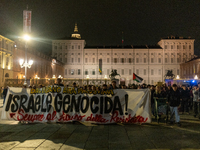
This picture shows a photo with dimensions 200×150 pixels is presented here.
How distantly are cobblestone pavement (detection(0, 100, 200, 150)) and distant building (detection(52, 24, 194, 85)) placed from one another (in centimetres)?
6476

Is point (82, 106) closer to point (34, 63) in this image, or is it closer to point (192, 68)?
point (34, 63)

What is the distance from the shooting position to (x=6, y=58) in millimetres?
28094

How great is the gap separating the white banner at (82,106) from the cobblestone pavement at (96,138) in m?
0.44

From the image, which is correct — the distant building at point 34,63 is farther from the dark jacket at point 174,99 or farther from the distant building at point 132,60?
the dark jacket at point 174,99

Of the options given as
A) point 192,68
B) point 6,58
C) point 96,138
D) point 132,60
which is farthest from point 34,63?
point 132,60

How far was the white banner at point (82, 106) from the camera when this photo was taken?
6652 mm

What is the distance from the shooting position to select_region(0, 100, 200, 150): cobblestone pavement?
425 cm

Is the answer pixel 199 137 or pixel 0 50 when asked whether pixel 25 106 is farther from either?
pixel 0 50

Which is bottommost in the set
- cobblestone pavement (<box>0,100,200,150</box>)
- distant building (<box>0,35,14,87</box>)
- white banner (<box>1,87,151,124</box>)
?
cobblestone pavement (<box>0,100,200,150</box>)

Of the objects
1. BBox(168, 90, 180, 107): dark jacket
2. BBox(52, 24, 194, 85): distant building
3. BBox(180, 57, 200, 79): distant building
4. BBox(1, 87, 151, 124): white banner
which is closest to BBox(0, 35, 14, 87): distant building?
BBox(1, 87, 151, 124): white banner

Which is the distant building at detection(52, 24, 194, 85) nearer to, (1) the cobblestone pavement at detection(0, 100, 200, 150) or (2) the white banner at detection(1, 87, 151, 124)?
(2) the white banner at detection(1, 87, 151, 124)

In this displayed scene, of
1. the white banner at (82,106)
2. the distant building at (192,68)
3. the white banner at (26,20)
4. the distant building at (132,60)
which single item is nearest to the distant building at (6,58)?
the white banner at (26,20)

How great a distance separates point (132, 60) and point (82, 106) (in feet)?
216

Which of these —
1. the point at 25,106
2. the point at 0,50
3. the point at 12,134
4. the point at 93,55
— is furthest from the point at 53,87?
the point at 93,55
